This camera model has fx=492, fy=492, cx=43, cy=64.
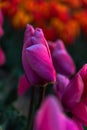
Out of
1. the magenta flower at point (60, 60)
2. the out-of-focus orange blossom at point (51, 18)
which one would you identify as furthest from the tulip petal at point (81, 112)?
the out-of-focus orange blossom at point (51, 18)

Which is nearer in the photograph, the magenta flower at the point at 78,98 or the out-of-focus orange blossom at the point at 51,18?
the magenta flower at the point at 78,98

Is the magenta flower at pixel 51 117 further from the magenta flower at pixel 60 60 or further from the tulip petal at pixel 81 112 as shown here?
the magenta flower at pixel 60 60

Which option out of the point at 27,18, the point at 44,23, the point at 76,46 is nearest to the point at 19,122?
the point at 27,18

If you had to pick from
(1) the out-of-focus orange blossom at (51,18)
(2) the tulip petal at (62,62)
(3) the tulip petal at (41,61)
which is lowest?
(1) the out-of-focus orange blossom at (51,18)

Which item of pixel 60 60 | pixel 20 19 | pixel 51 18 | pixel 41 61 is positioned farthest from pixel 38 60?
pixel 51 18

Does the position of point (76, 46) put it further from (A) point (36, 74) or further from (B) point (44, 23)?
(A) point (36, 74)

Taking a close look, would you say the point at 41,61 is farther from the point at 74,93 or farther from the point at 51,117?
the point at 51,117

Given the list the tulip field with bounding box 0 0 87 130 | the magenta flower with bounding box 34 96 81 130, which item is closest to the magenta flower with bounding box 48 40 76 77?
the tulip field with bounding box 0 0 87 130
